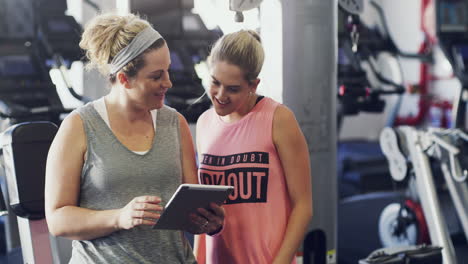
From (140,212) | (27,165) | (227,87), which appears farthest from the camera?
(27,165)

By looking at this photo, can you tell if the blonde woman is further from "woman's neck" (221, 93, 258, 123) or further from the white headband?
the white headband

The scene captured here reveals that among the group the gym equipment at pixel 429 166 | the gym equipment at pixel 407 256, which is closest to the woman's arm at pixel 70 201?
the gym equipment at pixel 407 256

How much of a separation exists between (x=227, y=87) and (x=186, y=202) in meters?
0.44

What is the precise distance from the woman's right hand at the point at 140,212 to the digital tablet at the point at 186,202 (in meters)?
0.03

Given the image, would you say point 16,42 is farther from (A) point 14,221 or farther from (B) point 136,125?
(B) point 136,125

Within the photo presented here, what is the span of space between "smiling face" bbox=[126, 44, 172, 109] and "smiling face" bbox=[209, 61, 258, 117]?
8.9 inches

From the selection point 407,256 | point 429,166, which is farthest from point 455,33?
point 407,256

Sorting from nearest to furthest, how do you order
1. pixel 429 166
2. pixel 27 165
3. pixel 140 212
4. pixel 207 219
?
pixel 140 212
pixel 207 219
pixel 27 165
pixel 429 166

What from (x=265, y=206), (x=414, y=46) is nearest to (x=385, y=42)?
(x=414, y=46)

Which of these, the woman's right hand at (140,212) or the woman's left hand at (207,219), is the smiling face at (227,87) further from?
the woman's right hand at (140,212)

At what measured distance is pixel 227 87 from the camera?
1.85 meters

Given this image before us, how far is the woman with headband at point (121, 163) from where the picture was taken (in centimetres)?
157

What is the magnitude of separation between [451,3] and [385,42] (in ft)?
3.10

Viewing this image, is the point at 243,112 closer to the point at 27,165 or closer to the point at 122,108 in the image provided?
the point at 122,108
